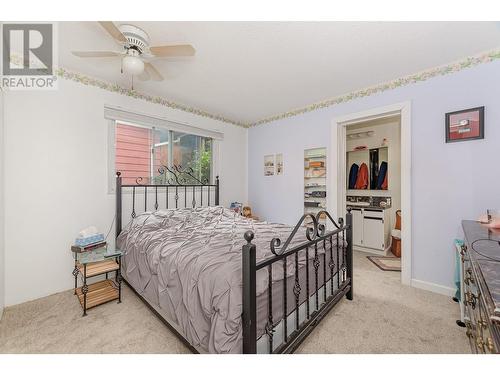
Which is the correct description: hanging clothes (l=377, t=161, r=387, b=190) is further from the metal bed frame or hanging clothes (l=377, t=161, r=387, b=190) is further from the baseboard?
the metal bed frame

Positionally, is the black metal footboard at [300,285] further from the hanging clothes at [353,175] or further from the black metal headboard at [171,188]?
the hanging clothes at [353,175]

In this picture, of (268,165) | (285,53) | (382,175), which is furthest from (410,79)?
(268,165)

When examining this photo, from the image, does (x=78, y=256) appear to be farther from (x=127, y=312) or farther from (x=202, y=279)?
(x=202, y=279)

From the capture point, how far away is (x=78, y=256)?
7.78ft

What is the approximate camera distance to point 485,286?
800 millimetres

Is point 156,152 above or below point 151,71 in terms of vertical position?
below

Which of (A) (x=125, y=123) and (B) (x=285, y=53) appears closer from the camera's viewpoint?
(B) (x=285, y=53)

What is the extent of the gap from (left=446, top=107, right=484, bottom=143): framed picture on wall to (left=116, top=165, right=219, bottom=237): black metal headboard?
10.7 feet

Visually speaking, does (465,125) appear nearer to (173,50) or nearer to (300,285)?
(300,285)

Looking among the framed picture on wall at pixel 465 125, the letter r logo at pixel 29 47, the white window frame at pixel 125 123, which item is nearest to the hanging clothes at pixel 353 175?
the framed picture on wall at pixel 465 125

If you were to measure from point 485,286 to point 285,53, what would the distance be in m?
2.27

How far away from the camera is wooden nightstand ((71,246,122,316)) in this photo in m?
2.13
